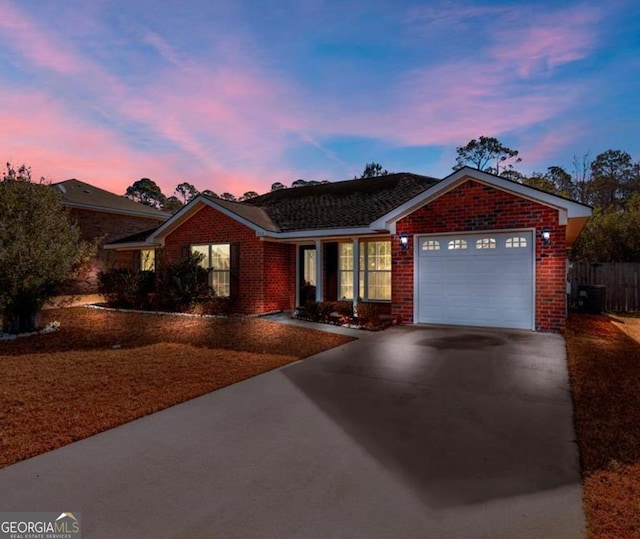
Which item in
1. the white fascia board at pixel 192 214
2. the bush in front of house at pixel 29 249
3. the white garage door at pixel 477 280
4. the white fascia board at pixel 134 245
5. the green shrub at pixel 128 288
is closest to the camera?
the bush in front of house at pixel 29 249

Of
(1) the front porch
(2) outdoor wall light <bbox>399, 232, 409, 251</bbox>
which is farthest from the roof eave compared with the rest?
(2) outdoor wall light <bbox>399, 232, 409, 251</bbox>

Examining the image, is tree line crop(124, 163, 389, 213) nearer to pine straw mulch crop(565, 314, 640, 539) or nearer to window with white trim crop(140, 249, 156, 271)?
window with white trim crop(140, 249, 156, 271)

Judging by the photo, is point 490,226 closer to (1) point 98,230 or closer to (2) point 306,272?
(2) point 306,272

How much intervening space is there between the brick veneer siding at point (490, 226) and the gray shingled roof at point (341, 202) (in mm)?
1682

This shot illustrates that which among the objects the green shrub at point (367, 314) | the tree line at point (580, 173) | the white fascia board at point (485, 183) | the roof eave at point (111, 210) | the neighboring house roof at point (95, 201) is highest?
the tree line at point (580, 173)

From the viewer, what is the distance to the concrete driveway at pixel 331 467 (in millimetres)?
2342

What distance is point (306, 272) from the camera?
1370 centimetres

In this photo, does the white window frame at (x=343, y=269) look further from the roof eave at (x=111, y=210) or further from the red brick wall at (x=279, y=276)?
the roof eave at (x=111, y=210)

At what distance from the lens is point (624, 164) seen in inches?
1478

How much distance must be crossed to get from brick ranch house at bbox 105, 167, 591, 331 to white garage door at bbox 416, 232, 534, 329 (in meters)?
0.02

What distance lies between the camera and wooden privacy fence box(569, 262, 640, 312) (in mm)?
14250

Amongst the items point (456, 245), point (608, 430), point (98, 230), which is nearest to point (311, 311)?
point (456, 245)

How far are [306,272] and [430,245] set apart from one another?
16.4 ft

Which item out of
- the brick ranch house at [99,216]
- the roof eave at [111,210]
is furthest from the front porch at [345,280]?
the roof eave at [111,210]
